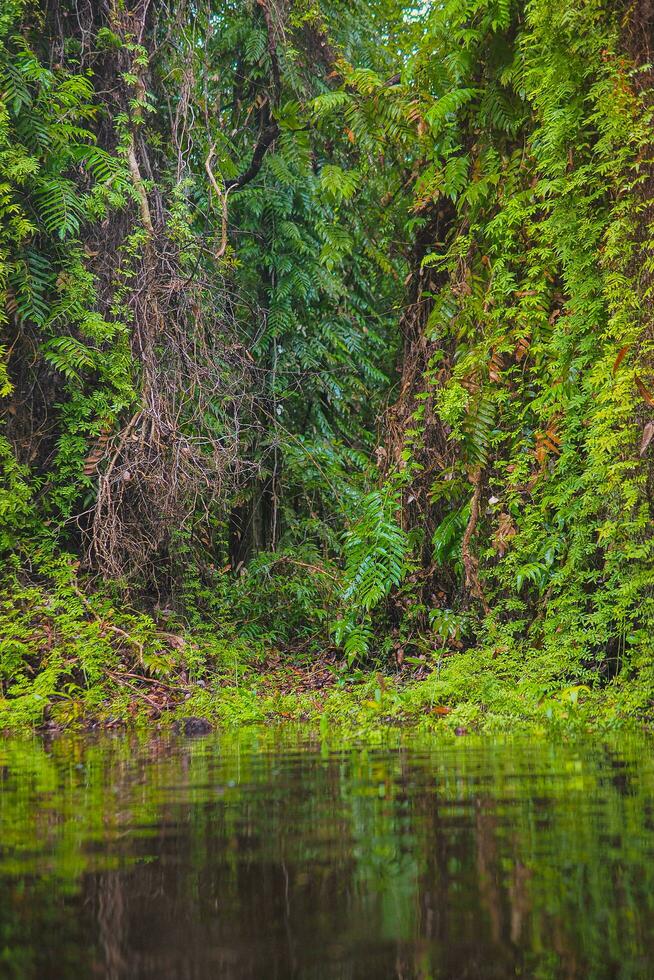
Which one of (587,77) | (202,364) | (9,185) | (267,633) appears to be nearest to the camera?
(587,77)

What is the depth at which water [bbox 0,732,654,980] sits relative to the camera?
1285 mm

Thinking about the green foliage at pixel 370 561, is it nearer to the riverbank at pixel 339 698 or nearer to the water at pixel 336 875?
the riverbank at pixel 339 698

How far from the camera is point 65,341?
8172 mm

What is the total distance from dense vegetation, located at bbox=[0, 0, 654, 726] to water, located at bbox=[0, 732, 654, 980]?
282cm

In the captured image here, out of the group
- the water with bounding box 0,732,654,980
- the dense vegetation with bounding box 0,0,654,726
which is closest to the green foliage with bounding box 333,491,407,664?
the dense vegetation with bounding box 0,0,654,726

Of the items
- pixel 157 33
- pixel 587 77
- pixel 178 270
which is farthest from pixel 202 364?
pixel 587 77

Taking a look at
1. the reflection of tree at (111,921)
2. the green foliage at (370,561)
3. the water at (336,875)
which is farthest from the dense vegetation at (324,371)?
the reflection of tree at (111,921)

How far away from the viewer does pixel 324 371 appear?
1124 centimetres

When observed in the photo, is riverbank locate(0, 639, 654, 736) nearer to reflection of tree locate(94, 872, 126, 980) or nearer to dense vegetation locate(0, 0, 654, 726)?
dense vegetation locate(0, 0, 654, 726)

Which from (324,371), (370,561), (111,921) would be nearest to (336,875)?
(111,921)

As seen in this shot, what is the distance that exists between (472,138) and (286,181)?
9.87ft

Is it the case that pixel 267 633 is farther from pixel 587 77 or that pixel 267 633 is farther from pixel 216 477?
pixel 587 77

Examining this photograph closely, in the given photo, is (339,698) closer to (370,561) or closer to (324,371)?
(370,561)

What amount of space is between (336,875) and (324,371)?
383 inches
